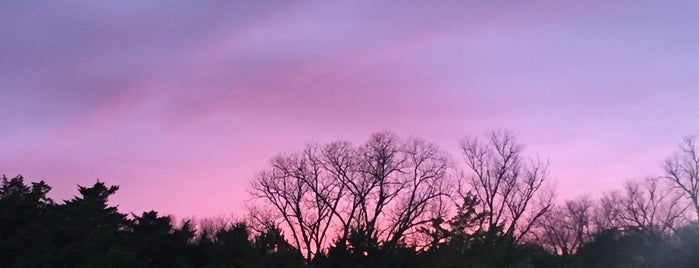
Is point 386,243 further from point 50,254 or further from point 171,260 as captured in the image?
point 50,254

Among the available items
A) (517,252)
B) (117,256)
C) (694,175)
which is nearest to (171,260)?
(117,256)

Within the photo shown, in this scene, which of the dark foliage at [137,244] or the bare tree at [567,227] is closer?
the dark foliage at [137,244]

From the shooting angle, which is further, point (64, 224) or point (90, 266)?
point (64, 224)

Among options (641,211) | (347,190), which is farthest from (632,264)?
(641,211)

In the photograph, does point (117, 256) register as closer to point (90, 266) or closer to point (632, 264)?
point (90, 266)

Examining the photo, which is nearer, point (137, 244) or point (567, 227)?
point (137, 244)

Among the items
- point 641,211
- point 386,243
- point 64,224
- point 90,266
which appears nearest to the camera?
point 90,266

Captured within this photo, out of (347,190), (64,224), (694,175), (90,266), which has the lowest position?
(90,266)

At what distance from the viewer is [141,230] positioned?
1199 inches

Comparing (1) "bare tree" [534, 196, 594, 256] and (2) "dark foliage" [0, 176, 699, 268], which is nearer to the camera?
(2) "dark foliage" [0, 176, 699, 268]

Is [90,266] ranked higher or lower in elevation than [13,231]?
lower

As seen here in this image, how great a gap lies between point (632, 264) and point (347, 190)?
837 inches

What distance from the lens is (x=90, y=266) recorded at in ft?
83.1

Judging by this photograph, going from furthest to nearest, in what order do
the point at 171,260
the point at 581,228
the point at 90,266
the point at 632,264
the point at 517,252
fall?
the point at 581,228
the point at 632,264
the point at 517,252
the point at 171,260
the point at 90,266
